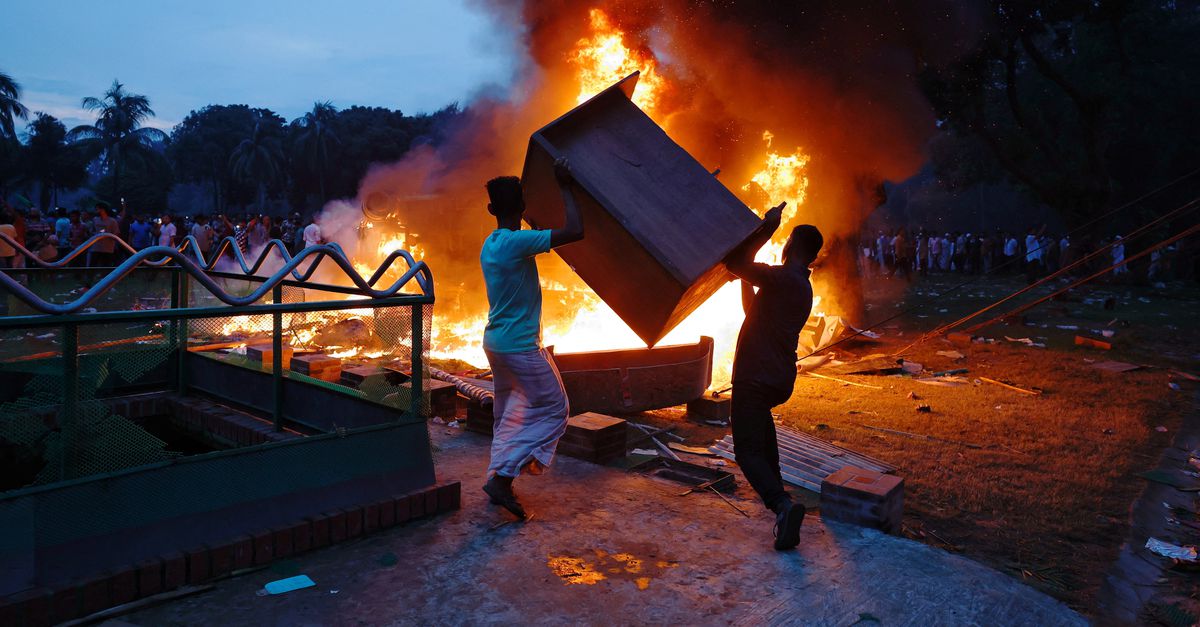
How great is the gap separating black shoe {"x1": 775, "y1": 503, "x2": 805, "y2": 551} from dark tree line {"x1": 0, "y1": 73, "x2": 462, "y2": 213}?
40474 mm

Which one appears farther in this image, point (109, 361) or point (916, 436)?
point (916, 436)

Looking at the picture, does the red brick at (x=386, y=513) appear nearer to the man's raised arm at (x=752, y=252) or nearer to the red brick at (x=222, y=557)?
the red brick at (x=222, y=557)

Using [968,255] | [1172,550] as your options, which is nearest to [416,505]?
[1172,550]

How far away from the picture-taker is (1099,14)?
54.9ft

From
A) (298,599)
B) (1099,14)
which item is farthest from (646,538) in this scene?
(1099,14)

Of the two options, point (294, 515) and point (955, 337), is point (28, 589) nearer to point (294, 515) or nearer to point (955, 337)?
point (294, 515)

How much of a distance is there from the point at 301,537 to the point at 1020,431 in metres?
6.06

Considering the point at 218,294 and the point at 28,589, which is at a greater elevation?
the point at 218,294

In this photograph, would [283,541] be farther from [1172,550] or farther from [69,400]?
[1172,550]

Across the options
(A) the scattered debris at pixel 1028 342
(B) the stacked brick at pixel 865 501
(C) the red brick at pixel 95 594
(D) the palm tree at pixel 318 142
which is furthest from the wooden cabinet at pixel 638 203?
(D) the palm tree at pixel 318 142

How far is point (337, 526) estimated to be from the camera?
350 centimetres

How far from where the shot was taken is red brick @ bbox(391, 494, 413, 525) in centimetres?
374

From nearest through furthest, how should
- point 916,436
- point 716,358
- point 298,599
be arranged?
1. point 298,599
2. point 916,436
3. point 716,358

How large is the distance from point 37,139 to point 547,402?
5419cm
